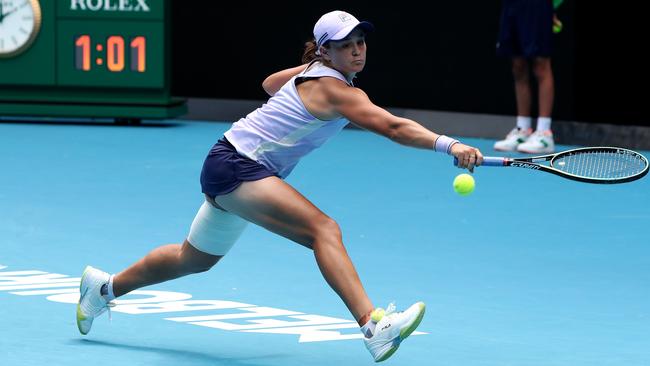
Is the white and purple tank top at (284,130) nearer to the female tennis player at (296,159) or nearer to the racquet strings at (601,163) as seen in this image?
the female tennis player at (296,159)

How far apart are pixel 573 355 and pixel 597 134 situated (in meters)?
7.25

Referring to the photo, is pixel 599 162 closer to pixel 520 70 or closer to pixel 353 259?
pixel 353 259

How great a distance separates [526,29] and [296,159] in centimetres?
663

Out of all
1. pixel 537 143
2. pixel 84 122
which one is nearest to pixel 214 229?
pixel 537 143

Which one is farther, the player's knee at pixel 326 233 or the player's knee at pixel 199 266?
the player's knee at pixel 199 266

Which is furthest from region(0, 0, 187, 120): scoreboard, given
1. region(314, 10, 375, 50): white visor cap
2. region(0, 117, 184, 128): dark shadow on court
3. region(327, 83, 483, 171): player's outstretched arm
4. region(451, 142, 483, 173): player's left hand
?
region(451, 142, 483, 173): player's left hand

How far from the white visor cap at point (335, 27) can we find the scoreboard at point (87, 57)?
8.22 m

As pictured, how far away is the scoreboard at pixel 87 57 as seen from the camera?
13.2 metres

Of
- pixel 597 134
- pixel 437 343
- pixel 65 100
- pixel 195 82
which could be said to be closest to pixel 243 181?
pixel 437 343

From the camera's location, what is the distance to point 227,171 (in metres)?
5.20

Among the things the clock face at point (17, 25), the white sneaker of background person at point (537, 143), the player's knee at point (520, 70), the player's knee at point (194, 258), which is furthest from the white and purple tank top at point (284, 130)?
the clock face at point (17, 25)

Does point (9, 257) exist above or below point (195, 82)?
above

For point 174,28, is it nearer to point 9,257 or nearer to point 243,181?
point 9,257

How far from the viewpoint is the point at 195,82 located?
14688mm
